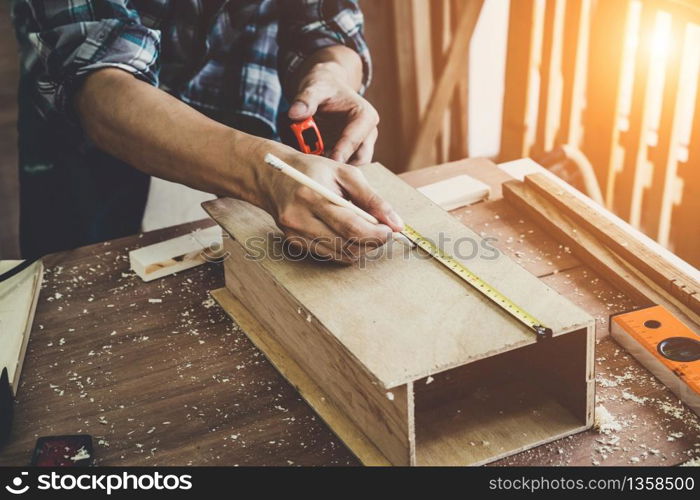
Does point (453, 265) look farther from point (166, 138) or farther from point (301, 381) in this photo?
point (166, 138)

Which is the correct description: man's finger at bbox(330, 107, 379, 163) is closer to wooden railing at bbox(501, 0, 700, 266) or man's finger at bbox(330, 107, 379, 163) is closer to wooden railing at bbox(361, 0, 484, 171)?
wooden railing at bbox(501, 0, 700, 266)

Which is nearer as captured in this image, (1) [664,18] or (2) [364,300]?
(2) [364,300]

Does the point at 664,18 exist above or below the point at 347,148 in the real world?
below

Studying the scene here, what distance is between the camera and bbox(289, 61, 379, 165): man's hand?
5.37 ft

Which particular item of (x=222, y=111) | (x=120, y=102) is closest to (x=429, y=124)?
(x=222, y=111)

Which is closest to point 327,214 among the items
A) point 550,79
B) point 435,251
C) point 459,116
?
point 435,251

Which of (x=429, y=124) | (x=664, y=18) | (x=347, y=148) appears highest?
(x=347, y=148)

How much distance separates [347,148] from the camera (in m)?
1.63

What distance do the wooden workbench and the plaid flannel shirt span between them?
438mm

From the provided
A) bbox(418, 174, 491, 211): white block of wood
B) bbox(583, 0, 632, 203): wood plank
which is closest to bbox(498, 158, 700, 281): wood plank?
bbox(418, 174, 491, 211): white block of wood

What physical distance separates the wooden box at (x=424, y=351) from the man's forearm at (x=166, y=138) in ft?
0.41
